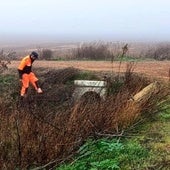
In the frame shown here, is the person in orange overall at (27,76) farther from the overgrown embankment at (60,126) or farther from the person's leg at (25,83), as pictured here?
the overgrown embankment at (60,126)

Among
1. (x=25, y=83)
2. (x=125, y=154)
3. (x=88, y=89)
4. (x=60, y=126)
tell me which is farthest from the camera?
(x=25, y=83)

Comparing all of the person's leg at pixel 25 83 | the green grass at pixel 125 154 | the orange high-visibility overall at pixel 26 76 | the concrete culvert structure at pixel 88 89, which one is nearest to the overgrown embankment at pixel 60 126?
the green grass at pixel 125 154

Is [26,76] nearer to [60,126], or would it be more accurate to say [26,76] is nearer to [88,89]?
[88,89]

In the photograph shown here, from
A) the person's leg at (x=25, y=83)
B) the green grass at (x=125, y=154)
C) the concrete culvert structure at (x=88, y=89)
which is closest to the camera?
the green grass at (x=125, y=154)

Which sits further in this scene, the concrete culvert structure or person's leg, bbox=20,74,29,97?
person's leg, bbox=20,74,29,97

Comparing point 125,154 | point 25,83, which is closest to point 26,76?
point 25,83

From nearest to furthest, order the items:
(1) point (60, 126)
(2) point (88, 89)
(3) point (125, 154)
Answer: (3) point (125, 154)
(1) point (60, 126)
(2) point (88, 89)

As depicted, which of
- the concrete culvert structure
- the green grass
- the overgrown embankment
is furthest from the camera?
the concrete culvert structure

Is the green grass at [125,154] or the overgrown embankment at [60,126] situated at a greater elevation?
the overgrown embankment at [60,126]

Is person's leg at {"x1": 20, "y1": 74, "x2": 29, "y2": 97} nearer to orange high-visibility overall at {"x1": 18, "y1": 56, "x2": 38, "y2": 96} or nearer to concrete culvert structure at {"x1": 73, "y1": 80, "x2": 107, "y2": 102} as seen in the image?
orange high-visibility overall at {"x1": 18, "y1": 56, "x2": 38, "y2": 96}

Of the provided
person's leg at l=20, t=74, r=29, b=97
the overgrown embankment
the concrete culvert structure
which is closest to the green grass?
the overgrown embankment

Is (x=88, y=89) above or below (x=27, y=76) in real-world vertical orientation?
below

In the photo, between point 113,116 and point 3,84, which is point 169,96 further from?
point 3,84

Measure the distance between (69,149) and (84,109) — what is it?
196 centimetres
